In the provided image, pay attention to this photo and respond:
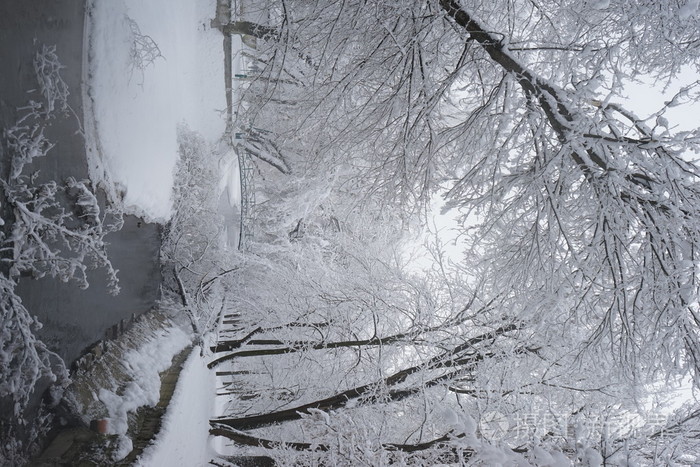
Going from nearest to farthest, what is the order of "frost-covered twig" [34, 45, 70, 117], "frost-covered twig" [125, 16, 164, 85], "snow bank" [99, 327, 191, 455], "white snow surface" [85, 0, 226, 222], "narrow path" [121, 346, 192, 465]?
"frost-covered twig" [34, 45, 70, 117] < "narrow path" [121, 346, 192, 465] < "snow bank" [99, 327, 191, 455] < "white snow surface" [85, 0, 226, 222] < "frost-covered twig" [125, 16, 164, 85]

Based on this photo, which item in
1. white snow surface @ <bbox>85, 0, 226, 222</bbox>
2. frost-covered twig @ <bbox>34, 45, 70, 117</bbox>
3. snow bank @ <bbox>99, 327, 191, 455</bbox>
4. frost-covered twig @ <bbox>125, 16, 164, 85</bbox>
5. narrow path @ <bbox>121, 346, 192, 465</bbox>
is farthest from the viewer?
frost-covered twig @ <bbox>125, 16, 164, 85</bbox>

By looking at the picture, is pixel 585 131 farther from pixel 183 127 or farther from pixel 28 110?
pixel 183 127

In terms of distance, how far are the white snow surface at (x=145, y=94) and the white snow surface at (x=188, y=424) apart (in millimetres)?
2851

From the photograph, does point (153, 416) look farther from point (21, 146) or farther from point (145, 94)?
point (145, 94)

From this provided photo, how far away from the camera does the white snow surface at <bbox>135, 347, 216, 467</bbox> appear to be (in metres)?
5.08

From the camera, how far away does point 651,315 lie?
4094 mm

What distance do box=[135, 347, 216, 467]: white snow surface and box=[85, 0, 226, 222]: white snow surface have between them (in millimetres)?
2851

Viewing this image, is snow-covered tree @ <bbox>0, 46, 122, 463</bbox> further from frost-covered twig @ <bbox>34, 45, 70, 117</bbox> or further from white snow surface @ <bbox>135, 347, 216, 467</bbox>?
white snow surface @ <bbox>135, 347, 216, 467</bbox>

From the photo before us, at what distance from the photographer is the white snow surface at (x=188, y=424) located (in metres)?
5.08

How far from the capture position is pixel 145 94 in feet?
24.2

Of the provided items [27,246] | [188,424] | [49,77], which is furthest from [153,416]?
[49,77]

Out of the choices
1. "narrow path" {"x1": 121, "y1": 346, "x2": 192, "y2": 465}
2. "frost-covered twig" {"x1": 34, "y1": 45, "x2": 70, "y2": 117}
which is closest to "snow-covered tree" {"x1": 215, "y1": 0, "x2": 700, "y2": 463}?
"frost-covered twig" {"x1": 34, "y1": 45, "x2": 70, "y2": 117}

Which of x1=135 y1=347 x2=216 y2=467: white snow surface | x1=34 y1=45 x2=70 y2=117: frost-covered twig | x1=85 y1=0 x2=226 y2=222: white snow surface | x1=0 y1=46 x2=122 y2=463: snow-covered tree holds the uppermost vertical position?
x1=85 y1=0 x2=226 y2=222: white snow surface

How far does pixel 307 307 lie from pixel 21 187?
6120mm
